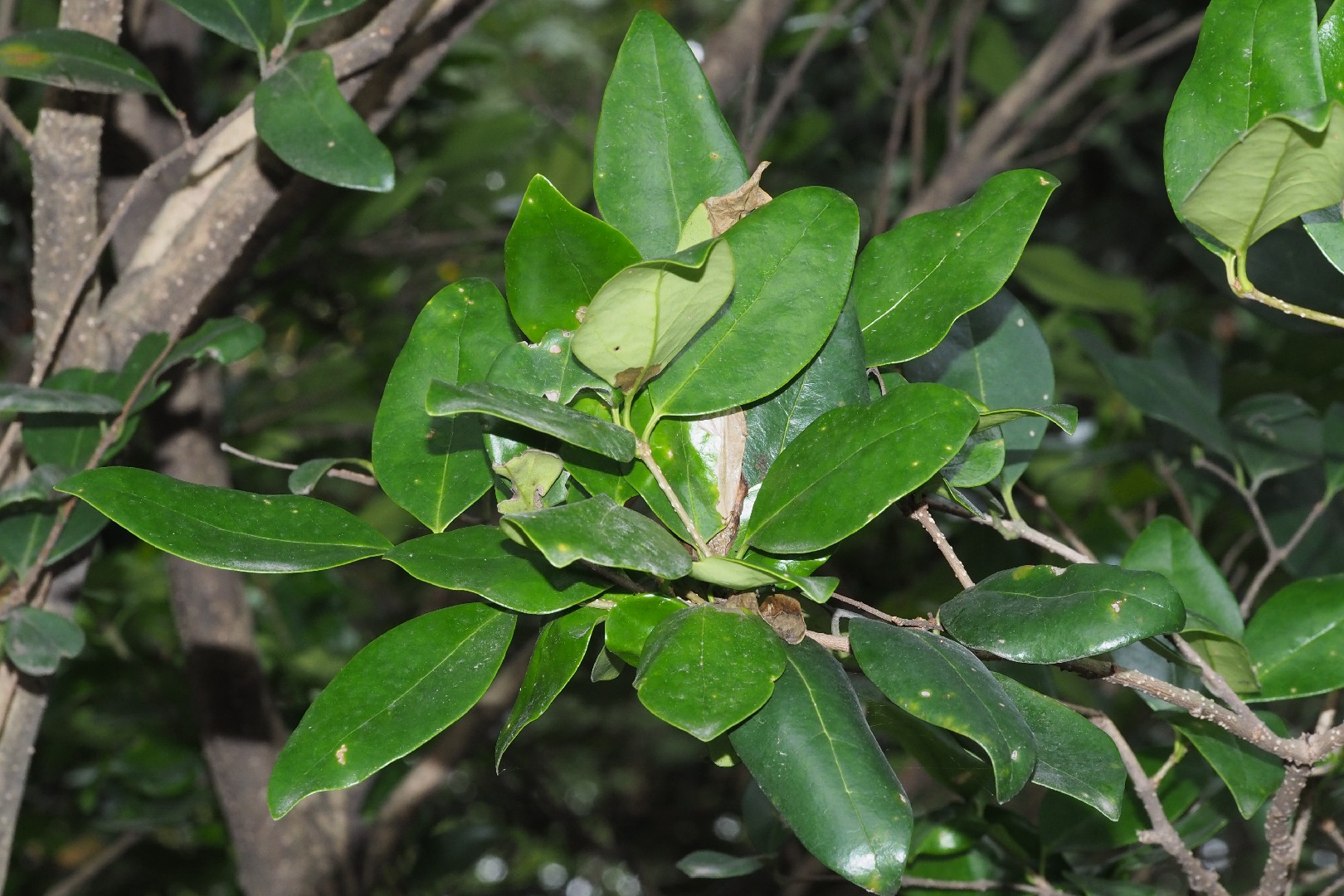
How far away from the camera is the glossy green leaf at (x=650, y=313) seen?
0.37m

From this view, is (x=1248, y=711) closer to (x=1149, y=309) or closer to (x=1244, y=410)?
(x=1244, y=410)

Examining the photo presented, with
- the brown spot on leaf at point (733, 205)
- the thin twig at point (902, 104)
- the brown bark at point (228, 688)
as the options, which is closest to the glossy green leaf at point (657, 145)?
the brown spot on leaf at point (733, 205)

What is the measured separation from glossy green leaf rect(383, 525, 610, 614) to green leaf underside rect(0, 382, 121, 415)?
0.27 meters

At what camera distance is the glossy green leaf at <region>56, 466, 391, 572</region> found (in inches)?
15.9

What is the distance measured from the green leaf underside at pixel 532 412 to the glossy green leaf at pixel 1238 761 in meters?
0.33

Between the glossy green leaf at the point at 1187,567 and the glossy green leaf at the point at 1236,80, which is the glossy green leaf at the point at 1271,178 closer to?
the glossy green leaf at the point at 1236,80

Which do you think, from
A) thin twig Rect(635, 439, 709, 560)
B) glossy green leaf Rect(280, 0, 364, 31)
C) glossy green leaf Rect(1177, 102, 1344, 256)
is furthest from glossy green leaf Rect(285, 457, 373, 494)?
glossy green leaf Rect(1177, 102, 1344, 256)

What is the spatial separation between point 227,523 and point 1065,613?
30 centimetres

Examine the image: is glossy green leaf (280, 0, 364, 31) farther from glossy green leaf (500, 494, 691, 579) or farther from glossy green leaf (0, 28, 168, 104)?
glossy green leaf (500, 494, 691, 579)

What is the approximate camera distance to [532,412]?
370mm

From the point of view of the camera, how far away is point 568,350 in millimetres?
438

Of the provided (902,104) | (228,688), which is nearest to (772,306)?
(228,688)

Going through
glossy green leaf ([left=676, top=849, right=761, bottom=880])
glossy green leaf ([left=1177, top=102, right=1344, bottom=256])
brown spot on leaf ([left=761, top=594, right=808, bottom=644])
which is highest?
glossy green leaf ([left=1177, top=102, right=1344, bottom=256])

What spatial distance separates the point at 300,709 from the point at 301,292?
0.65 metres
